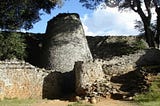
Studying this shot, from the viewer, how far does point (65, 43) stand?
2998 centimetres

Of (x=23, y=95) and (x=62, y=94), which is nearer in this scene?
(x=23, y=95)

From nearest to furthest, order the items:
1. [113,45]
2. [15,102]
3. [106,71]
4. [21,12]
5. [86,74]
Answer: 1. [15,102]
2. [86,74]
3. [106,71]
4. [21,12]
5. [113,45]

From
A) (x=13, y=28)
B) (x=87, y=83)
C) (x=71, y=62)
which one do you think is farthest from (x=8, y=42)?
(x=87, y=83)

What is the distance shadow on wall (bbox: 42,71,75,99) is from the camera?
88.3 ft

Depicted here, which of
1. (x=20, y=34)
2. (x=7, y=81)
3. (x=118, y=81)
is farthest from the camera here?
(x=20, y=34)

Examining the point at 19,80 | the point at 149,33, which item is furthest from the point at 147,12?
the point at 19,80

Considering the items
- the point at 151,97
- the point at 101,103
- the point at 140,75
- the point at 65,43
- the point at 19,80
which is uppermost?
the point at 65,43

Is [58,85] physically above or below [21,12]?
below

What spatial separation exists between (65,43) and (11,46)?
10.6ft

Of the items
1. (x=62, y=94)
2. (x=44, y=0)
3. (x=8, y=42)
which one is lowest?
(x=62, y=94)

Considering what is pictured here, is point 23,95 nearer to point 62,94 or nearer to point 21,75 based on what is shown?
point 21,75

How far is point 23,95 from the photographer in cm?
2538

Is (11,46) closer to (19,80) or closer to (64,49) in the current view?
(64,49)

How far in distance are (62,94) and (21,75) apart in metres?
3.22
